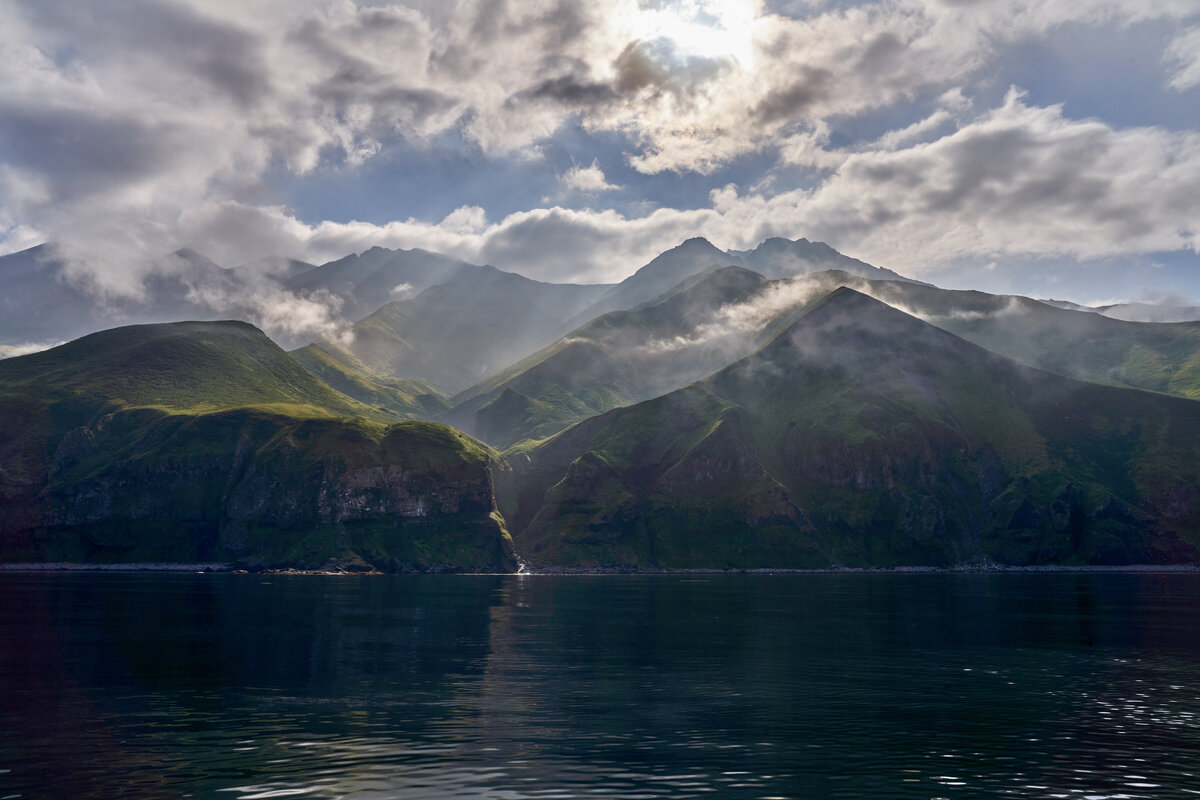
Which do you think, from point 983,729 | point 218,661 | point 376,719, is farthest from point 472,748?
point 218,661

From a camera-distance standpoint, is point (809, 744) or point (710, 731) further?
point (710, 731)

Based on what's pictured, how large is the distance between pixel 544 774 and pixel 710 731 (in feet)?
51.8

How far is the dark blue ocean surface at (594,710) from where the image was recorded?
44375 millimetres

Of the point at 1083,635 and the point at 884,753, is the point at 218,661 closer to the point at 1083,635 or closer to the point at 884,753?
the point at 884,753

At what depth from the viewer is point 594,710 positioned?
2569 inches

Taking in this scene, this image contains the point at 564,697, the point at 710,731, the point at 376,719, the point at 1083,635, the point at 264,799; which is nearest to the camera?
the point at 264,799

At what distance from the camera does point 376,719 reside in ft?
201

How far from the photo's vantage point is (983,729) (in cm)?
5797

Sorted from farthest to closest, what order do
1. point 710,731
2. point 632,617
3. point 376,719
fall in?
point 632,617 < point 376,719 < point 710,731

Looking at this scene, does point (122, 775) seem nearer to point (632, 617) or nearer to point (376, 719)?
point (376, 719)

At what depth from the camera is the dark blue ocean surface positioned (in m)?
44.4

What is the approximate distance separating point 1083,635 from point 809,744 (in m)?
85.5

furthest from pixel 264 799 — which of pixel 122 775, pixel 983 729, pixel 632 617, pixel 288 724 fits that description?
pixel 632 617

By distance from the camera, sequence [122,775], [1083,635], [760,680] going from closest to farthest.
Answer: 1. [122,775]
2. [760,680]
3. [1083,635]
